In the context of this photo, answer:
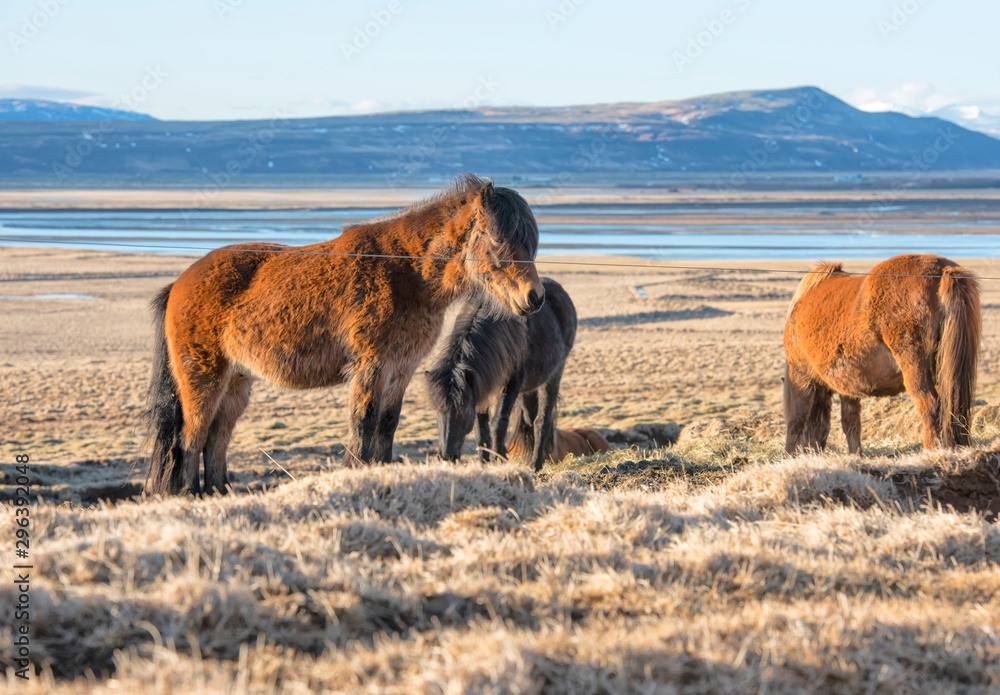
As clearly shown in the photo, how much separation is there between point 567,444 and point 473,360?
118 inches

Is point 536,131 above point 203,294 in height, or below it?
above

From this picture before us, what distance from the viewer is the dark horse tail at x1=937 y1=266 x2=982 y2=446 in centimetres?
586

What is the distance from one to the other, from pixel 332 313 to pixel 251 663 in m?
2.92

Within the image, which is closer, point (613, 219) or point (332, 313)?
point (332, 313)

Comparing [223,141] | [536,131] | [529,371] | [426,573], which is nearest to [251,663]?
[426,573]

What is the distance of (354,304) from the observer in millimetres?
5199

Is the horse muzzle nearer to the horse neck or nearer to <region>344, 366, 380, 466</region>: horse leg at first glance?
the horse neck

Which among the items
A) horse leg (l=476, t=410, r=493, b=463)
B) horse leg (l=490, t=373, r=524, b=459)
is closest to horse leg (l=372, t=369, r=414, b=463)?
horse leg (l=490, t=373, r=524, b=459)

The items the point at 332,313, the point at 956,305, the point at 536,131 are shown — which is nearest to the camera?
the point at 332,313

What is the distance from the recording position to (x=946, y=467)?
17.3 ft

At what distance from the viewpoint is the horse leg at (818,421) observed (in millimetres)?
7359

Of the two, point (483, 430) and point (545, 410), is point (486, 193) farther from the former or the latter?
point (545, 410)

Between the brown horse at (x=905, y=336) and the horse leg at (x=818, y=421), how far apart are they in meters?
0.37

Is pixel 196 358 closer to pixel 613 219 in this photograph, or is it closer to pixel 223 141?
pixel 613 219
